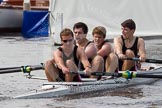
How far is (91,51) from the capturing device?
38.2 feet

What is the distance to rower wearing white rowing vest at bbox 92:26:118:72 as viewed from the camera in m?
11.9

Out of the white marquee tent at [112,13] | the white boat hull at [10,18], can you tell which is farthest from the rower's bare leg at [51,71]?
the white boat hull at [10,18]

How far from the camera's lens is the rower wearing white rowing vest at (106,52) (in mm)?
11938

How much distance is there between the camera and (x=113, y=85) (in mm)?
11664

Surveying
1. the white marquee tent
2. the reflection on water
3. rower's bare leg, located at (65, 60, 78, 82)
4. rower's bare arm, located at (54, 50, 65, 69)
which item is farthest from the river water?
the white marquee tent

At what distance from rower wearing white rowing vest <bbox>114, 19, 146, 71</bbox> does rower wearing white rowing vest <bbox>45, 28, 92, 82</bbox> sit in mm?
1549

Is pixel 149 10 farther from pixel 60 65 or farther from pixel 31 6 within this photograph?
pixel 60 65

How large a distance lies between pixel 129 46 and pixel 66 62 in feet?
7.17

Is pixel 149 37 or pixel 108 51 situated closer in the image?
pixel 108 51

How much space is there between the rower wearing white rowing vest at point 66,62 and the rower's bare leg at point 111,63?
0.82m

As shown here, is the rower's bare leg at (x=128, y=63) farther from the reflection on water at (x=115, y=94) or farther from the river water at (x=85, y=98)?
the reflection on water at (x=115, y=94)

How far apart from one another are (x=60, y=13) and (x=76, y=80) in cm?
1141

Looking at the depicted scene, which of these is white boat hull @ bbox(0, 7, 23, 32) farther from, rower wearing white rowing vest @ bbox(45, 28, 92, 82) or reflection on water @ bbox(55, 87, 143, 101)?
rower wearing white rowing vest @ bbox(45, 28, 92, 82)

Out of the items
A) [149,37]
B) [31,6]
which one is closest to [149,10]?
[149,37]
